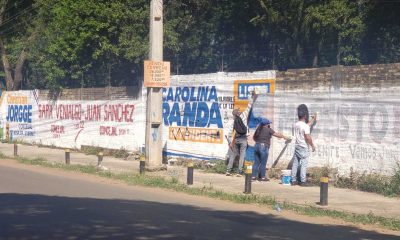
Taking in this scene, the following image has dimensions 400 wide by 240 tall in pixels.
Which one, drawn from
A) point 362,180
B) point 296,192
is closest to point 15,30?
point 296,192

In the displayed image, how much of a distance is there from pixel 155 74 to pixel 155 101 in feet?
2.76

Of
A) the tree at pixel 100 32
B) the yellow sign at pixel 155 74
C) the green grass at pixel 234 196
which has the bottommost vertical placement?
the green grass at pixel 234 196

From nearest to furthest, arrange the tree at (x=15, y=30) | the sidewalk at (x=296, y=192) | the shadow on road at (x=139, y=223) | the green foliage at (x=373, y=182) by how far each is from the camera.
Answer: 1. the shadow on road at (x=139, y=223)
2. the sidewalk at (x=296, y=192)
3. the green foliage at (x=373, y=182)
4. the tree at (x=15, y=30)

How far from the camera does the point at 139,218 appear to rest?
10.6 m

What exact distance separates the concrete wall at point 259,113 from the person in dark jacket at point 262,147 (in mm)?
882

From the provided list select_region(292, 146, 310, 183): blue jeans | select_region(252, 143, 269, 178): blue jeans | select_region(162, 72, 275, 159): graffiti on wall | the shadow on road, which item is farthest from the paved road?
select_region(162, 72, 275, 159): graffiti on wall

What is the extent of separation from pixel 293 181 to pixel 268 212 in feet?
12.6

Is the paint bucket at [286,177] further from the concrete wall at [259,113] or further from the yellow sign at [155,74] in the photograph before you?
the yellow sign at [155,74]

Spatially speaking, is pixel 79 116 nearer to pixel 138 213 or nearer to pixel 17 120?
pixel 17 120

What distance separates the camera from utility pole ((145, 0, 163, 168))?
19.1 meters

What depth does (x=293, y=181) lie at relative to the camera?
16281mm

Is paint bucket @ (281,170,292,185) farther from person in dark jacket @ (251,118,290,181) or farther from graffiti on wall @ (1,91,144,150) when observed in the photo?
graffiti on wall @ (1,91,144,150)

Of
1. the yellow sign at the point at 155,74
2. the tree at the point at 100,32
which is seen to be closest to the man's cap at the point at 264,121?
the yellow sign at the point at 155,74

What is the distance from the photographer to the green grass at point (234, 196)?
11601 millimetres
